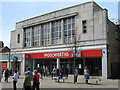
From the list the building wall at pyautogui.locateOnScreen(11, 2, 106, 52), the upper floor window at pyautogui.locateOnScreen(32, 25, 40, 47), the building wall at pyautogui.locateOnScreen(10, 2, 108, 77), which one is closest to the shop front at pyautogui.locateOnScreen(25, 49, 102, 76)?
the building wall at pyautogui.locateOnScreen(10, 2, 108, 77)

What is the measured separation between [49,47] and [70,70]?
6217mm

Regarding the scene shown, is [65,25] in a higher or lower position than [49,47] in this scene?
higher

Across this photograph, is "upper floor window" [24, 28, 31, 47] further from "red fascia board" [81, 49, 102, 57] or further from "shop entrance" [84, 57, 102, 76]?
"shop entrance" [84, 57, 102, 76]

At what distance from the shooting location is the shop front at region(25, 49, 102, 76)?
78.2ft

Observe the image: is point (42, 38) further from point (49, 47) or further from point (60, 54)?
point (60, 54)

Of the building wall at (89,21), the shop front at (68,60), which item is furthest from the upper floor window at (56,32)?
the shop front at (68,60)

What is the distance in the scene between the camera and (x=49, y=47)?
30.2 metres

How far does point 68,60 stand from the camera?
2730cm

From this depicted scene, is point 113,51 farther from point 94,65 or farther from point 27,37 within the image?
point 27,37

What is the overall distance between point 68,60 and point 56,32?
19.6 ft

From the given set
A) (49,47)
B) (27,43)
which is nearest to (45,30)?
(49,47)

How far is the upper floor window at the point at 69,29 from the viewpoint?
27612 mm

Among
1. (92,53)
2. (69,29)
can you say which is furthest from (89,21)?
(92,53)

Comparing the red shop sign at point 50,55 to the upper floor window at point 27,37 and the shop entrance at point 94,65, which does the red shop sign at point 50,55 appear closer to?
the upper floor window at point 27,37
